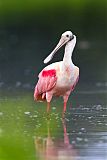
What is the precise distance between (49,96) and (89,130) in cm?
292

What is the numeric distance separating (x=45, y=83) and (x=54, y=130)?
2651 mm

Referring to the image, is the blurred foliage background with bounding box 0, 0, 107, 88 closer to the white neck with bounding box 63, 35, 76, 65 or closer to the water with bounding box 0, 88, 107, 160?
the water with bounding box 0, 88, 107, 160

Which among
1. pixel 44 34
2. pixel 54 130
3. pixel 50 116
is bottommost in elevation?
pixel 54 130

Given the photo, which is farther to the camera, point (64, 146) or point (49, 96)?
point (49, 96)

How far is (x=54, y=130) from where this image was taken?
478 inches

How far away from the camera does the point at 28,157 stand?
9.38m

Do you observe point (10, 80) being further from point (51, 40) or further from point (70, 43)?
point (51, 40)

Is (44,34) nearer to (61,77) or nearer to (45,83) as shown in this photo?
(45,83)

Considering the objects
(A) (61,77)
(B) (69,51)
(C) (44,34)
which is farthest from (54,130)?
(C) (44,34)

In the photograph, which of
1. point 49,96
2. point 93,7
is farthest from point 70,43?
point 93,7

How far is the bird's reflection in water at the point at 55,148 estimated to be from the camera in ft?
31.7

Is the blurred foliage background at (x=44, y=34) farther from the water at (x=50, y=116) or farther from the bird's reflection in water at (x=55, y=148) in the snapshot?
the bird's reflection in water at (x=55, y=148)

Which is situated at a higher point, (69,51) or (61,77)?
(69,51)

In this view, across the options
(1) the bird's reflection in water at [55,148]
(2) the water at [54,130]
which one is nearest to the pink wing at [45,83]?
(2) the water at [54,130]
